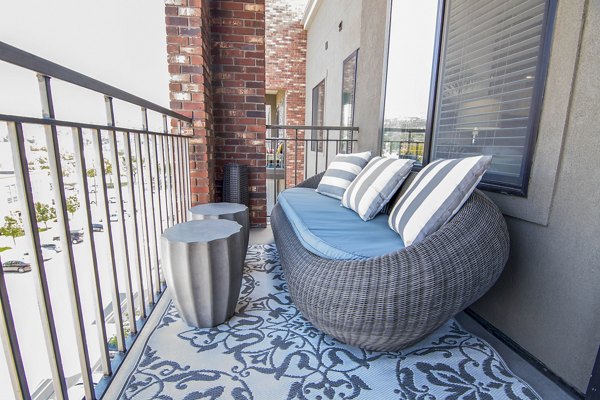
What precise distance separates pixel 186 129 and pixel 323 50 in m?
4.78

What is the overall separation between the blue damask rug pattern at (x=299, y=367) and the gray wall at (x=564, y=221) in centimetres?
23

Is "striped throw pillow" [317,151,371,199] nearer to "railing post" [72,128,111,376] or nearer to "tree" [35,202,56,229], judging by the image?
"railing post" [72,128,111,376]

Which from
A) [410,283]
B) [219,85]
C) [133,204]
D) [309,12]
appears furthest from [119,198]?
[309,12]

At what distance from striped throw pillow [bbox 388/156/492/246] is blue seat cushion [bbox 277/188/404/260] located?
0.12m

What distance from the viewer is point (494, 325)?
156 centimetres

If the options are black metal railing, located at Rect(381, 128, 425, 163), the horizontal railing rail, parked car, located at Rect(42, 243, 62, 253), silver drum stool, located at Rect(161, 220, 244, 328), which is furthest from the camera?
black metal railing, located at Rect(381, 128, 425, 163)

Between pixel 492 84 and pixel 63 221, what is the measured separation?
195 cm

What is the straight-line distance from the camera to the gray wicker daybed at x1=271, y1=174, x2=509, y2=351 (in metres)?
1.08

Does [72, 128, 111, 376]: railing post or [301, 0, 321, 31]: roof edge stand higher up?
[301, 0, 321, 31]: roof edge

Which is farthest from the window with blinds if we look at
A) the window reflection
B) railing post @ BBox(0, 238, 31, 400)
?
railing post @ BBox(0, 238, 31, 400)

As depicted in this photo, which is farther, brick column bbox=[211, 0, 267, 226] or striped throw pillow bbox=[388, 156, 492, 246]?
brick column bbox=[211, 0, 267, 226]

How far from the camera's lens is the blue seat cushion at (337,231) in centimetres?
134

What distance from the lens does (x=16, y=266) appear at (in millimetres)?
811

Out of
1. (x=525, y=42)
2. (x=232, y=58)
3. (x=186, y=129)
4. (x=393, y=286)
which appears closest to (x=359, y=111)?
(x=232, y=58)
